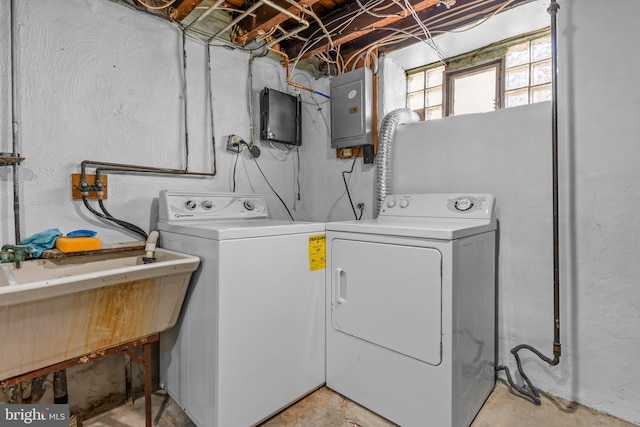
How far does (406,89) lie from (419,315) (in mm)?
2040

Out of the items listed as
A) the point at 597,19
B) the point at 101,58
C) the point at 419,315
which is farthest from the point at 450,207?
the point at 101,58

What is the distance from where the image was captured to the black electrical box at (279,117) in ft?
8.06

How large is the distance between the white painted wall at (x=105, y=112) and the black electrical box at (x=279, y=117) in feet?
0.48

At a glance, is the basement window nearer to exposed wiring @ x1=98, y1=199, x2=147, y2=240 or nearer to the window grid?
the window grid

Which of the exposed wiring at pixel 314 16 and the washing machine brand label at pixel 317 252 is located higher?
the exposed wiring at pixel 314 16

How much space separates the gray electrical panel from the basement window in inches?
25.9

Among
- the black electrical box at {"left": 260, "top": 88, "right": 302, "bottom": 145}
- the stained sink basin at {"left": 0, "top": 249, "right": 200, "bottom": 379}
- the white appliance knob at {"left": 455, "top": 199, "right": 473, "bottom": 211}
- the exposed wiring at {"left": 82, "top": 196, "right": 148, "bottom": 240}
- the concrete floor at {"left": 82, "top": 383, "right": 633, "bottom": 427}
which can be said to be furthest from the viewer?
the black electrical box at {"left": 260, "top": 88, "right": 302, "bottom": 145}

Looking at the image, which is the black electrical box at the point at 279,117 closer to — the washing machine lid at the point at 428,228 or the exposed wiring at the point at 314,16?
the exposed wiring at the point at 314,16

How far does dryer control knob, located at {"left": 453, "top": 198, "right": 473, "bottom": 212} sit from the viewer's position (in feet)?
5.88

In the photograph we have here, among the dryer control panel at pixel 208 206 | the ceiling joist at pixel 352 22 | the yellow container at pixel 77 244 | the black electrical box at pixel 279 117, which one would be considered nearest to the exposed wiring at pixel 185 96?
the dryer control panel at pixel 208 206

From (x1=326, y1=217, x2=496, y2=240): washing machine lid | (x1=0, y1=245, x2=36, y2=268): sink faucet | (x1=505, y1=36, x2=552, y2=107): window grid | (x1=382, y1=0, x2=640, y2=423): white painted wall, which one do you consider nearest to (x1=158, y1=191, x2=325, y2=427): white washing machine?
(x1=326, y1=217, x2=496, y2=240): washing machine lid

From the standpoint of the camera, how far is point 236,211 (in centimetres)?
209

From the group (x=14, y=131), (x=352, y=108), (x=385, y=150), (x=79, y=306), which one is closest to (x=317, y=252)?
(x=385, y=150)

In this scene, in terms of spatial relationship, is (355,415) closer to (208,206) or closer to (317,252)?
(317,252)
